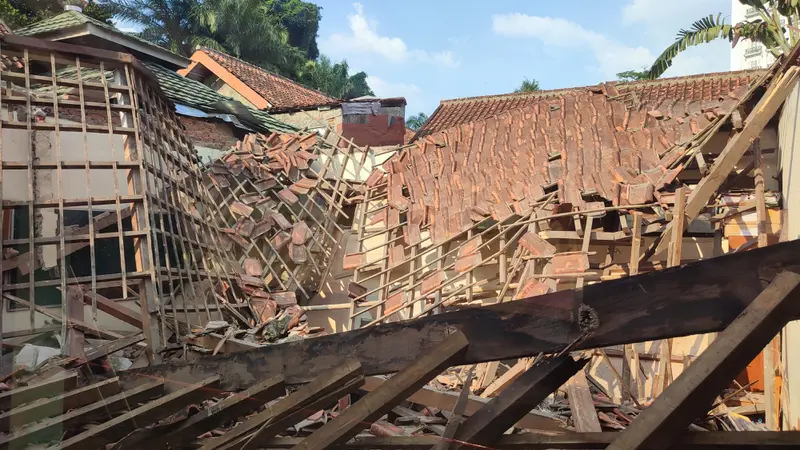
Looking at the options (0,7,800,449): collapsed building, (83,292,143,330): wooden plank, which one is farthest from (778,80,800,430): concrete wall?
(83,292,143,330): wooden plank

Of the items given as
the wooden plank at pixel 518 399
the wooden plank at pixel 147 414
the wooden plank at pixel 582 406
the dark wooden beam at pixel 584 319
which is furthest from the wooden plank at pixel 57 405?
the wooden plank at pixel 582 406

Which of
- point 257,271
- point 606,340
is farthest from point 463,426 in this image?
point 257,271

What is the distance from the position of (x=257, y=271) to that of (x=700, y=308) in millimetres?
7580

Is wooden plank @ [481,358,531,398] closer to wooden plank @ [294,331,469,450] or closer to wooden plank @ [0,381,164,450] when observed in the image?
wooden plank @ [0,381,164,450]

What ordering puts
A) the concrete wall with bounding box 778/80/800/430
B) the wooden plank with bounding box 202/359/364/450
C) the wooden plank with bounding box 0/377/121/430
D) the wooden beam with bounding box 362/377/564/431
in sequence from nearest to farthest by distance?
the wooden plank with bounding box 202/359/364/450
the wooden plank with bounding box 0/377/121/430
the wooden beam with bounding box 362/377/564/431
the concrete wall with bounding box 778/80/800/430

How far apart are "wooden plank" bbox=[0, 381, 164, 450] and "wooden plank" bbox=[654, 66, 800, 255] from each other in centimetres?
451

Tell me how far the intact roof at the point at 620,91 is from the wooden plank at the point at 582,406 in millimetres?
8883

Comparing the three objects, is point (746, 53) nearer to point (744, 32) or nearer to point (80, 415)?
point (744, 32)

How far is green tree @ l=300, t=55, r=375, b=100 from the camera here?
30.9 meters

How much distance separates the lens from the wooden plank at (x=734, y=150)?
227 inches

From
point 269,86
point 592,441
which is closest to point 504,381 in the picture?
point 592,441

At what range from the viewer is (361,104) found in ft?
51.7

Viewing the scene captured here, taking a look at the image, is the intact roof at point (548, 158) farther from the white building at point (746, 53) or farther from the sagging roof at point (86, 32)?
the white building at point (746, 53)

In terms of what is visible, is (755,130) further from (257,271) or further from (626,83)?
(626,83)
